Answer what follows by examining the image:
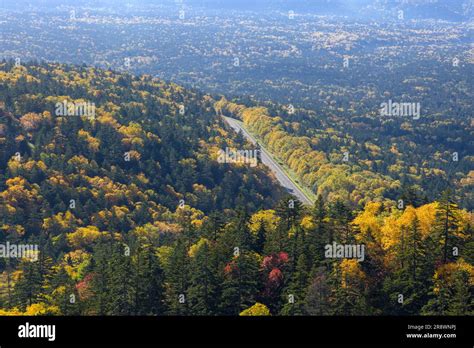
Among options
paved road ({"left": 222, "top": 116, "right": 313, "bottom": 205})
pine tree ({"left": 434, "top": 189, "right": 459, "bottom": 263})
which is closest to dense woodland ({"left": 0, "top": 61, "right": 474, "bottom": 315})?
pine tree ({"left": 434, "top": 189, "right": 459, "bottom": 263})

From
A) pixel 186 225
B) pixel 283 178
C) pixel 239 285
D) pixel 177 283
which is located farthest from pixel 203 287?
pixel 283 178

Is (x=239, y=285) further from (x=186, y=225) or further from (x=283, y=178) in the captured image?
(x=283, y=178)

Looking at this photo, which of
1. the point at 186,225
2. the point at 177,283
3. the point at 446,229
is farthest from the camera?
the point at 186,225

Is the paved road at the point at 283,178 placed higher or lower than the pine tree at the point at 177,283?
lower

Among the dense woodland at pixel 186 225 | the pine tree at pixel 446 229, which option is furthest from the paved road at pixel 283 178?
the pine tree at pixel 446 229

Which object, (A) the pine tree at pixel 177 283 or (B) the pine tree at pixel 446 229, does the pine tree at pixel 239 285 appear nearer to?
(A) the pine tree at pixel 177 283

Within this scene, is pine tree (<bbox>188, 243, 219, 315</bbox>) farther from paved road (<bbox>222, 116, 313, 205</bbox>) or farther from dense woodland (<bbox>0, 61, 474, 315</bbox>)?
paved road (<bbox>222, 116, 313, 205</bbox>)

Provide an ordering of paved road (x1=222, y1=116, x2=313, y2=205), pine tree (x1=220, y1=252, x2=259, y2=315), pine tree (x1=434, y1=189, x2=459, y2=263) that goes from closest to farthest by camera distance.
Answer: pine tree (x1=220, y1=252, x2=259, y2=315) → pine tree (x1=434, y1=189, x2=459, y2=263) → paved road (x1=222, y1=116, x2=313, y2=205)

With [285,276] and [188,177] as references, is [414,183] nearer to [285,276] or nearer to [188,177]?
[188,177]
